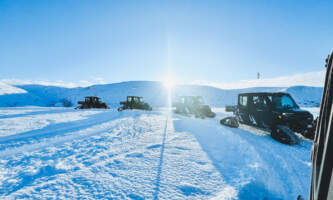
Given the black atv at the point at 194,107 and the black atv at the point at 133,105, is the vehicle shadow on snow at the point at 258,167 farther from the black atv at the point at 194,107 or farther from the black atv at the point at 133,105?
the black atv at the point at 133,105

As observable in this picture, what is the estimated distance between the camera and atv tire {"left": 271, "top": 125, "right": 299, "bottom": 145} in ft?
16.9

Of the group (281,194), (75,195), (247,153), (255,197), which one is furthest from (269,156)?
(75,195)

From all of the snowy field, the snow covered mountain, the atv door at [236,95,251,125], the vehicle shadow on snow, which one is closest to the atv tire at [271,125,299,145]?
the vehicle shadow on snow

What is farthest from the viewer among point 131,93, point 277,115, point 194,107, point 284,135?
point 131,93

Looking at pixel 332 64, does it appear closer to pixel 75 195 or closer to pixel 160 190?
pixel 160 190

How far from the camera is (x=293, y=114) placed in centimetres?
574

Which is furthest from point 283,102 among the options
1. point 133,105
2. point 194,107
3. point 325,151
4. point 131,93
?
point 131,93

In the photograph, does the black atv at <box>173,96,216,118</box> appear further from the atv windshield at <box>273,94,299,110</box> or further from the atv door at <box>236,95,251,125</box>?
the atv windshield at <box>273,94,299,110</box>

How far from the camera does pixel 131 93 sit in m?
63.7

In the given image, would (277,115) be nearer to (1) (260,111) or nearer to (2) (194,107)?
(1) (260,111)

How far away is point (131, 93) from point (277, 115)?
61122 millimetres

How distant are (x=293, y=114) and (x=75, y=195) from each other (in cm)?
731

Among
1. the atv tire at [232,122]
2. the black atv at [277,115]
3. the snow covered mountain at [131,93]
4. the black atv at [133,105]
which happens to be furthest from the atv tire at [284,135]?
the snow covered mountain at [131,93]

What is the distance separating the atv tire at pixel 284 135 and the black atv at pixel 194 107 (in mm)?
6936
